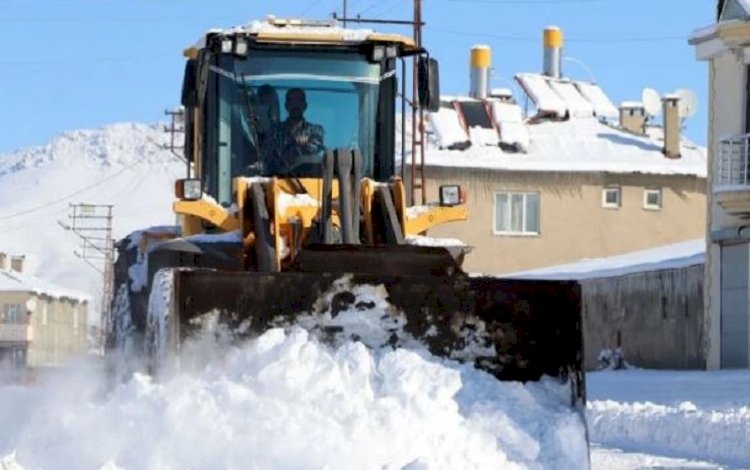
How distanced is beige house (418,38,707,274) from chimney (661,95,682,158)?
26 mm

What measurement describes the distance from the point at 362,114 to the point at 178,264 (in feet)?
5.87

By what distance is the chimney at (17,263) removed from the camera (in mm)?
112938

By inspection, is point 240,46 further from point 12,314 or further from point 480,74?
point 12,314

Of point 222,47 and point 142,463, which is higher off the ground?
point 222,47

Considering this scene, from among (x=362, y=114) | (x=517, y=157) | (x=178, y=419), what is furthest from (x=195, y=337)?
(x=517, y=157)

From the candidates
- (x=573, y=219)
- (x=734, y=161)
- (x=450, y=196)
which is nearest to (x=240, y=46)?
(x=450, y=196)

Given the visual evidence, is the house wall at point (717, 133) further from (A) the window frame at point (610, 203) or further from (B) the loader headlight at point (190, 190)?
(B) the loader headlight at point (190, 190)

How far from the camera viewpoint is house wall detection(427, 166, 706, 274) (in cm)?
5131

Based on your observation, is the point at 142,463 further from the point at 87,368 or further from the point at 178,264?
the point at 87,368

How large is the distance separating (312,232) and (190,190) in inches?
36.2

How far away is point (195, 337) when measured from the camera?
36.5 ft

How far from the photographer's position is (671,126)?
53.1m

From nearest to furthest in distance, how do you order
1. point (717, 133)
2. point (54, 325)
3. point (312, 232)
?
point (312, 232), point (717, 133), point (54, 325)

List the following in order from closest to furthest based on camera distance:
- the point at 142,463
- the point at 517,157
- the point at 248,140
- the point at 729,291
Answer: the point at 142,463, the point at 248,140, the point at 729,291, the point at 517,157
